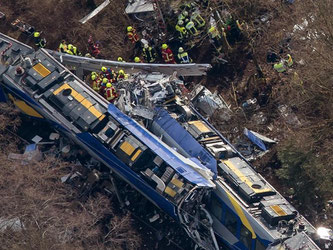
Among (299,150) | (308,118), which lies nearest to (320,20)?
(308,118)

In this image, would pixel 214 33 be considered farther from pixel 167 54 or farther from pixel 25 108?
pixel 25 108

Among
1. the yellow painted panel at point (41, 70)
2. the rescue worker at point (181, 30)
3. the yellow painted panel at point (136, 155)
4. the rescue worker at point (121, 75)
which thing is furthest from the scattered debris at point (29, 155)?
the rescue worker at point (181, 30)

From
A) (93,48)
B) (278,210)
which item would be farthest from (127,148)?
(93,48)

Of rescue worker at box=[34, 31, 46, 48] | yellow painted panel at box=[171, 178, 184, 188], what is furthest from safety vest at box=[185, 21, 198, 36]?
yellow painted panel at box=[171, 178, 184, 188]

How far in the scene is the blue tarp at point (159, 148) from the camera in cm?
1930

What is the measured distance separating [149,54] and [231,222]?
9974 mm

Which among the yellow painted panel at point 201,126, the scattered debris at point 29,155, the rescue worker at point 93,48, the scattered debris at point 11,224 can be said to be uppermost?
the rescue worker at point 93,48

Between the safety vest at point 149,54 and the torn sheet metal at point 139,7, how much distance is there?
2.89 metres

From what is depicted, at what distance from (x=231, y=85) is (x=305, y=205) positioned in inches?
285

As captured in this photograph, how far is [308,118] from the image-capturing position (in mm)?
23703

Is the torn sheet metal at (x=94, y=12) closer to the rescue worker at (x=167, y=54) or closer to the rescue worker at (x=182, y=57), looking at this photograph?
the rescue worker at (x=167, y=54)

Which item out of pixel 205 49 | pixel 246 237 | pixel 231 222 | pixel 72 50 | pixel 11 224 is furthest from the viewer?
pixel 205 49

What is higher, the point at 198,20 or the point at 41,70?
the point at 198,20

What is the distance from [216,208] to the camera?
19875 millimetres
